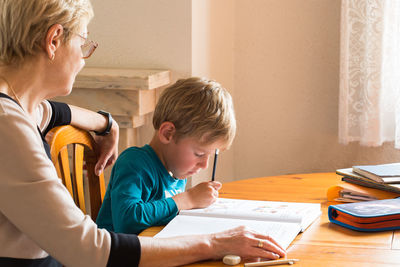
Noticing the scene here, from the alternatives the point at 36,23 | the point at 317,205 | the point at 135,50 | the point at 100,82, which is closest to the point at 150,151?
the point at 317,205

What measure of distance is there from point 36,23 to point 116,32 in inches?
53.7

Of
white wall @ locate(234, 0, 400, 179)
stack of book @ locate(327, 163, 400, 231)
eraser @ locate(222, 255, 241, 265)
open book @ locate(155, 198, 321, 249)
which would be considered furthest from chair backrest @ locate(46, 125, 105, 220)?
white wall @ locate(234, 0, 400, 179)

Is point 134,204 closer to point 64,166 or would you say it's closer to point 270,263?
point 64,166

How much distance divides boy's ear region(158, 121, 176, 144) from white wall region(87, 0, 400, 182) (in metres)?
0.88

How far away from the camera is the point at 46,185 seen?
92 cm

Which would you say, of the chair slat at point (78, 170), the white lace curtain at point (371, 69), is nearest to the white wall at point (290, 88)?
the white lace curtain at point (371, 69)

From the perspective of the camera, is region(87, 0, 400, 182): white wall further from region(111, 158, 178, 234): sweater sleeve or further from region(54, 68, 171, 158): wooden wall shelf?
region(111, 158, 178, 234): sweater sleeve

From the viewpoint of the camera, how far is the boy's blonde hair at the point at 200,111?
144 centimetres

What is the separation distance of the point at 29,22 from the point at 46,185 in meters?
0.30

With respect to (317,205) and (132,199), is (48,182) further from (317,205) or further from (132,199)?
(317,205)

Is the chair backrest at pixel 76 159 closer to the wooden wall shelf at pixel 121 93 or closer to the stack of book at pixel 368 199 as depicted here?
the wooden wall shelf at pixel 121 93

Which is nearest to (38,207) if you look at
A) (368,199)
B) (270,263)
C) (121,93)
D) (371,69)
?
(270,263)

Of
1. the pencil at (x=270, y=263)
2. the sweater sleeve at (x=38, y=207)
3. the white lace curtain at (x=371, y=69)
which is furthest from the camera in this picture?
the white lace curtain at (x=371, y=69)

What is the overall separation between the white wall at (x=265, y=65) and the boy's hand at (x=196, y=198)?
991mm
